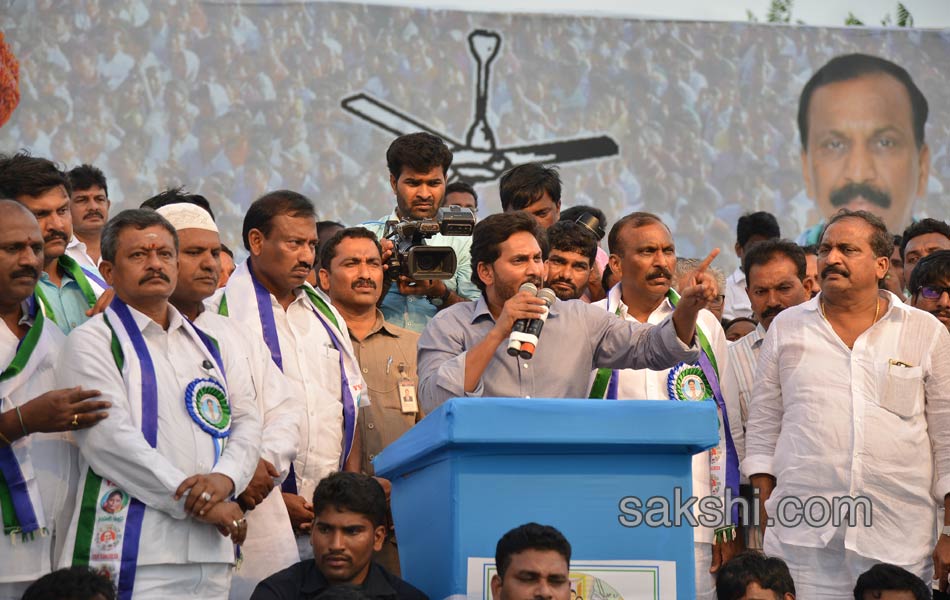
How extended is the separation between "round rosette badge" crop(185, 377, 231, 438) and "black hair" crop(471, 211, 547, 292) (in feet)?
3.42

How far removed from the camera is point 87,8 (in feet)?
33.2

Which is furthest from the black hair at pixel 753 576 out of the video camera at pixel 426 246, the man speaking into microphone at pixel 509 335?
the video camera at pixel 426 246

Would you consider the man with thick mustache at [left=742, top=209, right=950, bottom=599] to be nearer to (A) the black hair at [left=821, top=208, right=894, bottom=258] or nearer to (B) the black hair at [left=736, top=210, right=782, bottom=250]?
(A) the black hair at [left=821, top=208, right=894, bottom=258]

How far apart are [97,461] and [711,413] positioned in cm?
188

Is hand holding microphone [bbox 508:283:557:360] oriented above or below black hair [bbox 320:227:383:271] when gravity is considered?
below

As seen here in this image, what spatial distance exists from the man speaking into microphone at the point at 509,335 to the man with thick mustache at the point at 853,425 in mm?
1068

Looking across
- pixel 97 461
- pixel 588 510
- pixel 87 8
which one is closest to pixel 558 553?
pixel 588 510

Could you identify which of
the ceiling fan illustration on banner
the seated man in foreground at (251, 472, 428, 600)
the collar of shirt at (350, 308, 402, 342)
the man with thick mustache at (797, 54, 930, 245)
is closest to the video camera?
the collar of shirt at (350, 308, 402, 342)

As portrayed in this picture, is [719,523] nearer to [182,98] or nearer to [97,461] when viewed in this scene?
[97,461]

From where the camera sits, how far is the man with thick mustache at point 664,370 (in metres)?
5.97

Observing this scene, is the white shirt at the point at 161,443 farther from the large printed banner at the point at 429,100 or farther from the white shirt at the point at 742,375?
the large printed banner at the point at 429,100

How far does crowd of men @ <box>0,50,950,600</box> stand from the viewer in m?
4.52

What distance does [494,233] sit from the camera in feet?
17.4

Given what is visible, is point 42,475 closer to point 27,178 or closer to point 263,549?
point 263,549
